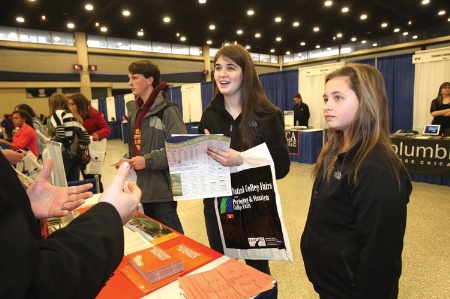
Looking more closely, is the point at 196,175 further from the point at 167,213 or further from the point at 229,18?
the point at 229,18

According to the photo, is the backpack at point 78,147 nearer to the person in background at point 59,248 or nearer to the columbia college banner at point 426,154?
the person in background at point 59,248

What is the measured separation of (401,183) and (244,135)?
28.3 inches

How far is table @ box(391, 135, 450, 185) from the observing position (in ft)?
13.7

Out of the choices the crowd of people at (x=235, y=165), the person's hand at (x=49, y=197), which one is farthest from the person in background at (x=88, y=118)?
the person's hand at (x=49, y=197)

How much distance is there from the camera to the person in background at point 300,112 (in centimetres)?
704

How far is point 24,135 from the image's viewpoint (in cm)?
411

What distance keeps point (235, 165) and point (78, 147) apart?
8.77 feet

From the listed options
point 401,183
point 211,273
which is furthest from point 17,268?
point 401,183

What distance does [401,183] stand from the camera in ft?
3.22

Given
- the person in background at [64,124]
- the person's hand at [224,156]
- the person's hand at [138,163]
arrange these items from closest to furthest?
the person's hand at [224,156] < the person's hand at [138,163] < the person in background at [64,124]

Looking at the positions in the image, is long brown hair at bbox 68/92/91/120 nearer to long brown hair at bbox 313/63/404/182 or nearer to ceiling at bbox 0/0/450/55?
long brown hair at bbox 313/63/404/182

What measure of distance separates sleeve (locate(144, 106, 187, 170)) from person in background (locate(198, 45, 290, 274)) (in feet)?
1.38

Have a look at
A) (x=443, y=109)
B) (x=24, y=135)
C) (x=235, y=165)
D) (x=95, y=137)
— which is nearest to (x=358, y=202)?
(x=235, y=165)

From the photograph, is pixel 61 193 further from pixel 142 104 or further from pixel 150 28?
pixel 150 28
